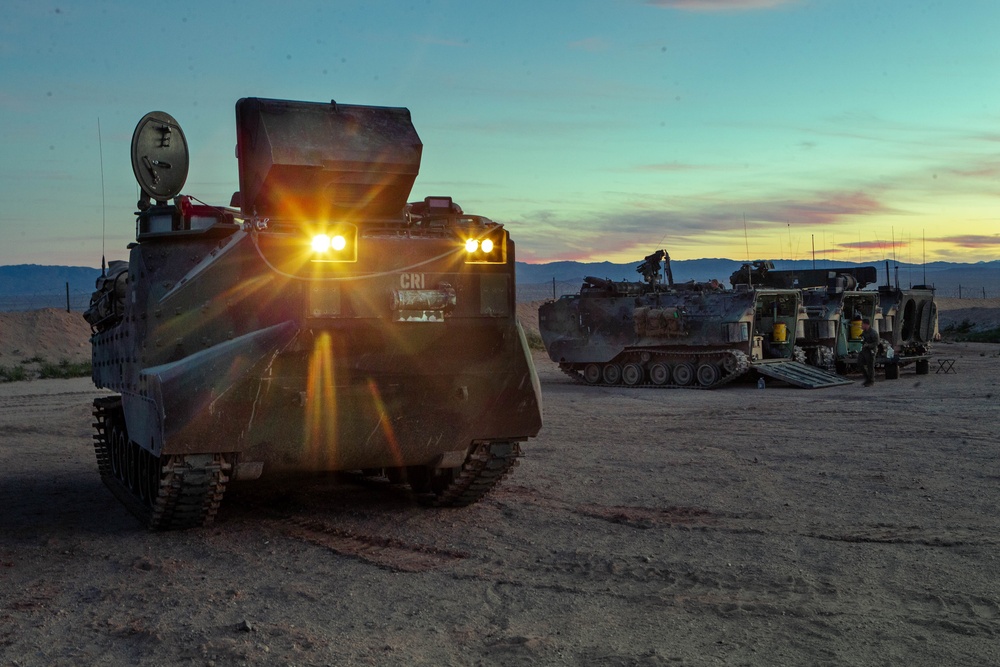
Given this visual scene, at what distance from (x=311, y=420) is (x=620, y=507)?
2.76m

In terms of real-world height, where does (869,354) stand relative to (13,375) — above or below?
above

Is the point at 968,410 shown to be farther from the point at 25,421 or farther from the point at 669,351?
the point at 25,421

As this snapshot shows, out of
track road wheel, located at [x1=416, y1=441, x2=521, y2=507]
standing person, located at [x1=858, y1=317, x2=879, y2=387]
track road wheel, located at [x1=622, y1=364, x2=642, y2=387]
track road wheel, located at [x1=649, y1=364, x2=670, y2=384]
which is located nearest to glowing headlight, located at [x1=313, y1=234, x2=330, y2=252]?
track road wheel, located at [x1=416, y1=441, x2=521, y2=507]

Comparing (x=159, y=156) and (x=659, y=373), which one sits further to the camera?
(x=659, y=373)

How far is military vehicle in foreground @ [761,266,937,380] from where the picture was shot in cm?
2431

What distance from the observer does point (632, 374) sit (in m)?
23.7

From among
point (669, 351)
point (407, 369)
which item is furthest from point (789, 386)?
point (407, 369)

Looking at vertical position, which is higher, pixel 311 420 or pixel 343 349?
pixel 343 349

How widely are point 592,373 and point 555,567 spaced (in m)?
17.8

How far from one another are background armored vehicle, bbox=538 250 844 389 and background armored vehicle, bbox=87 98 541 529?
1408 cm

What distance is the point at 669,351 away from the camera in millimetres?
23016

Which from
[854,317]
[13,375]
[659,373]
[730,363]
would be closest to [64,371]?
[13,375]

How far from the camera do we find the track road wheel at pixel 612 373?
78.8 feet

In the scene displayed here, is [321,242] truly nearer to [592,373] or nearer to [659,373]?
[659,373]
